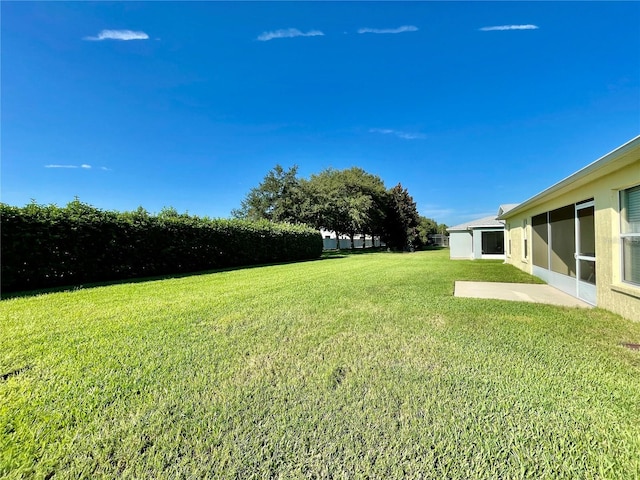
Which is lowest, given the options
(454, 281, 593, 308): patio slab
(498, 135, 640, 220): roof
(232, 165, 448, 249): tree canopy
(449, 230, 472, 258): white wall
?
(454, 281, 593, 308): patio slab

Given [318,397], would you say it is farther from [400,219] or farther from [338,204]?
[400,219]

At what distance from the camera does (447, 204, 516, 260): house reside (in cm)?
1988

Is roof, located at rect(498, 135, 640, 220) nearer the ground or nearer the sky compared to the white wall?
nearer the sky

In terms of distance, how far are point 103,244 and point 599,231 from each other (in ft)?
42.1

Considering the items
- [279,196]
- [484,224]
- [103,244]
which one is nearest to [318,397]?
[103,244]

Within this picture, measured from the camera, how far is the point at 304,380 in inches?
105

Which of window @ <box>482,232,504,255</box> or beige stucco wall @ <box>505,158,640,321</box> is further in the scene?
window @ <box>482,232,504,255</box>

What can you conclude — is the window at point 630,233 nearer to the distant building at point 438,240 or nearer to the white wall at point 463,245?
the white wall at point 463,245

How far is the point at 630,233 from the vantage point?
4.49 meters

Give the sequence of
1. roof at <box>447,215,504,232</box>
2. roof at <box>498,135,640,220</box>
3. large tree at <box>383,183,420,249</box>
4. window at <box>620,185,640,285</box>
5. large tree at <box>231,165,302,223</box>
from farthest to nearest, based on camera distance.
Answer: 1. large tree at <box>383,183,420,249</box>
2. large tree at <box>231,165,302,223</box>
3. roof at <box>447,215,504,232</box>
4. window at <box>620,185,640,285</box>
5. roof at <box>498,135,640,220</box>

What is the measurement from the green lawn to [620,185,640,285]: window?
2.62 feet

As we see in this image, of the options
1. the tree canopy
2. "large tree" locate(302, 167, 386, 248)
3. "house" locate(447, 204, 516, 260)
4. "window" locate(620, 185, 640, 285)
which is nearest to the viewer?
"window" locate(620, 185, 640, 285)

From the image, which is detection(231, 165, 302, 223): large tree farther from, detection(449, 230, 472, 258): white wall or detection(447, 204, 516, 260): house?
detection(447, 204, 516, 260): house

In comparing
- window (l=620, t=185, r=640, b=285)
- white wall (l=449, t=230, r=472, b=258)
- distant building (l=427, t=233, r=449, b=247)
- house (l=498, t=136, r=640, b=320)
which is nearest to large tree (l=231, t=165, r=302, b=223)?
white wall (l=449, t=230, r=472, b=258)
